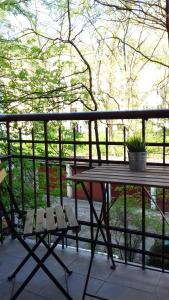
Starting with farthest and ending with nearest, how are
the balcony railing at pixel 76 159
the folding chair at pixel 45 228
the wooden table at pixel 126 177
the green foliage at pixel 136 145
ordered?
the balcony railing at pixel 76 159, the green foliage at pixel 136 145, the folding chair at pixel 45 228, the wooden table at pixel 126 177

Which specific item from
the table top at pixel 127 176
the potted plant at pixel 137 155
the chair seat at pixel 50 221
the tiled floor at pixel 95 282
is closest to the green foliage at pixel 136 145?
the potted plant at pixel 137 155

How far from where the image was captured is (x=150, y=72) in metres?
9.20

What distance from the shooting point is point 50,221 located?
70.4 inches

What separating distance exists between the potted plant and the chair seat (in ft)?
1.55

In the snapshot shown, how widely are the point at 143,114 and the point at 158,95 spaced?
24.9 feet

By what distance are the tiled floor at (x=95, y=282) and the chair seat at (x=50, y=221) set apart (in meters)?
0.48

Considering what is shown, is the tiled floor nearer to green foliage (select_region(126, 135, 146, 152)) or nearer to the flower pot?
the flower pot

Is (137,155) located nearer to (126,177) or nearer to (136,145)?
(136,145)

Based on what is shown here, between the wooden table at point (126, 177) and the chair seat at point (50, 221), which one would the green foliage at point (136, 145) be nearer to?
the wooden table at point (126, 177)

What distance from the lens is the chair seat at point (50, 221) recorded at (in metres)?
1.69

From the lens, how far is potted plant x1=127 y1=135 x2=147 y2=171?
1749 mm

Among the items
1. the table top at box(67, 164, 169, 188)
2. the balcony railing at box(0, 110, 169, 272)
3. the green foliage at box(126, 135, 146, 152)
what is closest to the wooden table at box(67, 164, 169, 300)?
the table top at box(67, 164, 169, 188)

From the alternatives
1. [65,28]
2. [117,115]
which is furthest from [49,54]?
[117,115]

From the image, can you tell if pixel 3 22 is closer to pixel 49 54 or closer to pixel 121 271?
pixel 49 54
